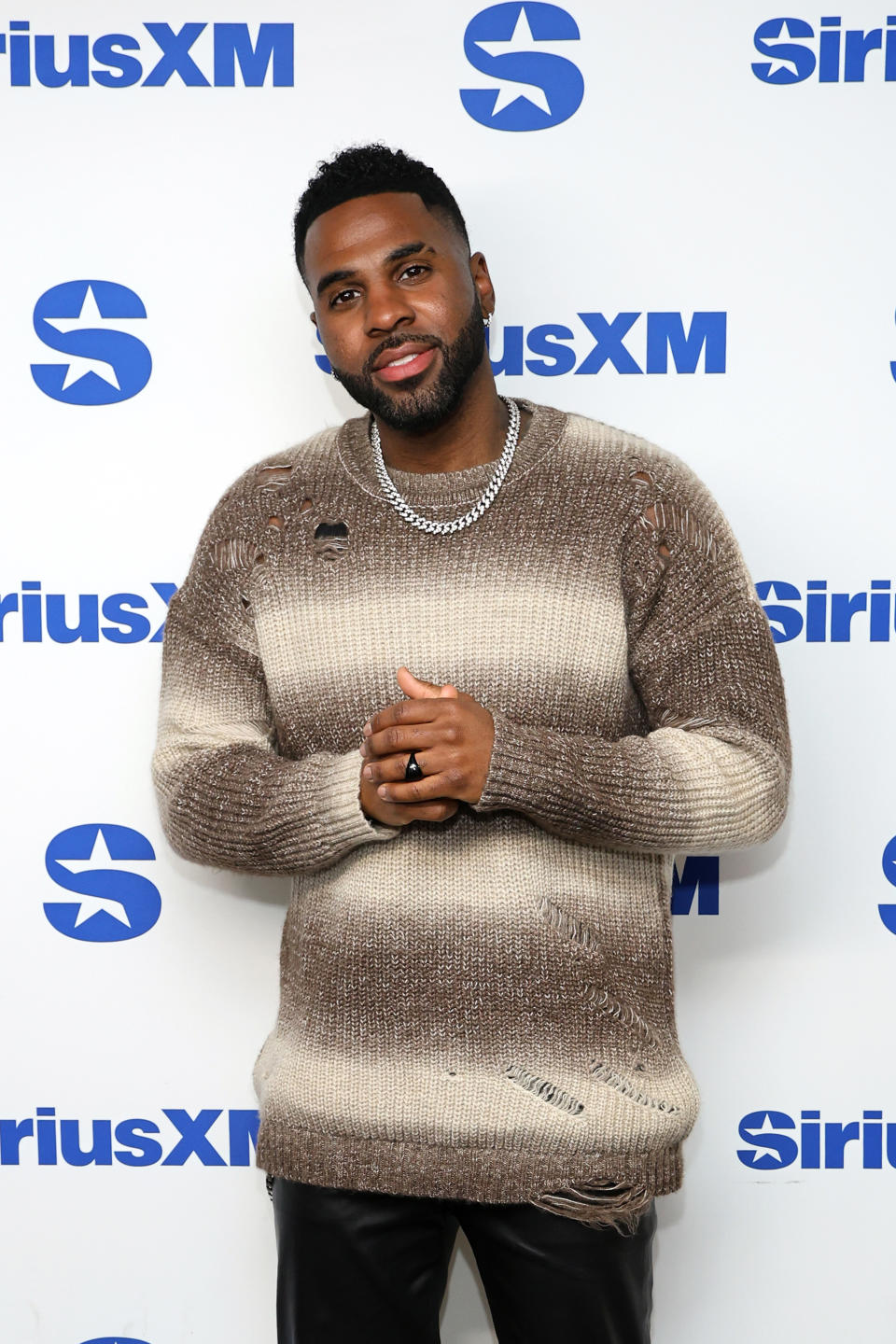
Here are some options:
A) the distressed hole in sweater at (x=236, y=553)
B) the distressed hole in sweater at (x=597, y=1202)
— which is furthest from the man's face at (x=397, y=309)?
the distressed hole in sweater at (x=597, y=1202)

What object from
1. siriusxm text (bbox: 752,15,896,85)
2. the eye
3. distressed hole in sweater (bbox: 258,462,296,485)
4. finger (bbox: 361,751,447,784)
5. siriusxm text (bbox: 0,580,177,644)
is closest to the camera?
finger (bbox: 361,751,447,784)

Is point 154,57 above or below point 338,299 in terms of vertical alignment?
above

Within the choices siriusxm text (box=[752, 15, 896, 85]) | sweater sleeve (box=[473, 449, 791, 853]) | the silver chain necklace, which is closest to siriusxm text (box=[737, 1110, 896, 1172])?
sweater sleeve (box=[473, 449, 791, 853])

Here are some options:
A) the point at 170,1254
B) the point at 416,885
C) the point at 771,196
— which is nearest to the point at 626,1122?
the point at 416,885

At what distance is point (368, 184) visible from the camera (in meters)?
1.42

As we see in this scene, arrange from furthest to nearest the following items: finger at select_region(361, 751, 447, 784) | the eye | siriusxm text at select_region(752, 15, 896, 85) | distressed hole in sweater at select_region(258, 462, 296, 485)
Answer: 1. siriusxm text at select_region(752, 15, 896, 85)
2. distressed hole in sweater at select_region(258, 462, 296, 485)
3. the eye
4. finger at select_region(361, 751, 447, 784)

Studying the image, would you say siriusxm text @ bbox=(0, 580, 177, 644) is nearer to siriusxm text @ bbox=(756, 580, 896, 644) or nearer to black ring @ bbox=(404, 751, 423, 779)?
black ring @ bbox=(404, 751, 423, 779)

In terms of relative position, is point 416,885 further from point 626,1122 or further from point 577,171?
point 577,171

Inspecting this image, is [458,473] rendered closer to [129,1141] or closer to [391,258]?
[391,258]

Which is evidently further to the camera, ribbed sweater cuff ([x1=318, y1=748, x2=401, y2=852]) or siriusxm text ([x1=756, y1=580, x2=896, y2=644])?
siriusxm text ([x1=756, y1=580, x2=896, y2=644])

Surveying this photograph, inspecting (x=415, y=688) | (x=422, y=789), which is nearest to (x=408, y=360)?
(x=415, y=688)

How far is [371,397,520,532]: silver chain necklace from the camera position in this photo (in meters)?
1.41

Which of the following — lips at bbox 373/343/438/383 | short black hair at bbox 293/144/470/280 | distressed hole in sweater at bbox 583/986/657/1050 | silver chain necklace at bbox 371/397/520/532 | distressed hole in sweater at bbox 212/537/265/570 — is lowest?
distressed hole in sweater at bbox 583/986/657/1050

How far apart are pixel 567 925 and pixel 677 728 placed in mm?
250
